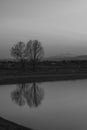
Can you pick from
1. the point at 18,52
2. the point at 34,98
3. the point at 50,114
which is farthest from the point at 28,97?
the point at 18,52

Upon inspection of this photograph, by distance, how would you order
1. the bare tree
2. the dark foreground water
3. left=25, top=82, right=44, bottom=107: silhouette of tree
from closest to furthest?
1. the dark foreground water
2. left=25, top=82, right=44, bottom=107: silhouette of tree
3. the bare tree

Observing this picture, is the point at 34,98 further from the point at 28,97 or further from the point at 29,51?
the point at 29,51

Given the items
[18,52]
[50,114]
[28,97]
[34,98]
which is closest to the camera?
[50,114]

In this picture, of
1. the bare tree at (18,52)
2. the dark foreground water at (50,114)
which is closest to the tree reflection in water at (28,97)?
the dark foreground water at (50,114)

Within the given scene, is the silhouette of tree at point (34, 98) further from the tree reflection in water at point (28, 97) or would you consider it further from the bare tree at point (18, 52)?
the bare tree at point (18, 52)

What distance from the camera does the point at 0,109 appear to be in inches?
843

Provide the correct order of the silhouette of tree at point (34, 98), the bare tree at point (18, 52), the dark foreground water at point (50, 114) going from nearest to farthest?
1. the dark foreground water at point (50, 114)
2. the silhouette of tree at point (34, 98)
3. the bare tree at point (18, 52)

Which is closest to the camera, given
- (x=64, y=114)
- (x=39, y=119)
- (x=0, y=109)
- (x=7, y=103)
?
(x=39, y=119)

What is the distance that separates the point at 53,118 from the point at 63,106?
4.41 metres

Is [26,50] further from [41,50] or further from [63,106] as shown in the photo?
[63,106]

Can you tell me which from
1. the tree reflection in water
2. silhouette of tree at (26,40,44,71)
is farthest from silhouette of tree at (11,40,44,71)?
the tree reflection in water

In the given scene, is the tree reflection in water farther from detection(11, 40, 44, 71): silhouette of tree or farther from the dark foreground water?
detection(11, 40, 44, 71): silhouette of tree

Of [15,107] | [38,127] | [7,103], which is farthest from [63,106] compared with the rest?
[38,127]

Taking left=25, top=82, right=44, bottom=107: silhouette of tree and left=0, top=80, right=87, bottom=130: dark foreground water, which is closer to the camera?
left=0, top=80, right=87, bottom=130: dark foreground water
